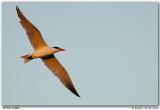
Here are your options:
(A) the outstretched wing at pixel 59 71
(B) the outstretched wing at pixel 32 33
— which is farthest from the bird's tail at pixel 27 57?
(A) the outstretched wing at pixel 59 71

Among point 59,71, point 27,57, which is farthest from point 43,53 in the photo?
point 59,71

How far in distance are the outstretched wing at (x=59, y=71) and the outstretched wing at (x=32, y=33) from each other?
0.91 feet

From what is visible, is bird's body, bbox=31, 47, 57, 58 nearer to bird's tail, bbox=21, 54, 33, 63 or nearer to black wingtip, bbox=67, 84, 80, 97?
bird's tail, bbox=21, 54, 33, 63

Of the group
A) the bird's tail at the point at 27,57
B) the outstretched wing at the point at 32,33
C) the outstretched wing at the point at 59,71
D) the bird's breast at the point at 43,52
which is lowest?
the outstretched wing at the point at 59,71

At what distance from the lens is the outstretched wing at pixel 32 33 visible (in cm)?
575

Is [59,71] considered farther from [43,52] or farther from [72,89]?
[43,52]

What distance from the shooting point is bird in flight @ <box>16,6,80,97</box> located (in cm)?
581

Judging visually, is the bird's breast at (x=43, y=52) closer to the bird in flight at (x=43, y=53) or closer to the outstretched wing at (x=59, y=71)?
the bird in flight at (x=43, y=53)

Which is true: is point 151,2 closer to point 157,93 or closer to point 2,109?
point 157,93

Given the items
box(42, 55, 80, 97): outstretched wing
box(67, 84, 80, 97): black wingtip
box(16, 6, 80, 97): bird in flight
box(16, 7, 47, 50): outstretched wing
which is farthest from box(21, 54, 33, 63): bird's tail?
box(67, 84, 80, 97): black wingtip

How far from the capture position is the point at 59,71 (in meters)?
6.30

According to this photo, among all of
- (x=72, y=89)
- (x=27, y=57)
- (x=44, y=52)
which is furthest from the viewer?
(x=72, y=89)

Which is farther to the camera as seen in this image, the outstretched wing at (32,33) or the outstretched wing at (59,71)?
the outstretched wing at (59,71)

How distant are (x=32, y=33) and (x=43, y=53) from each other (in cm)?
24
